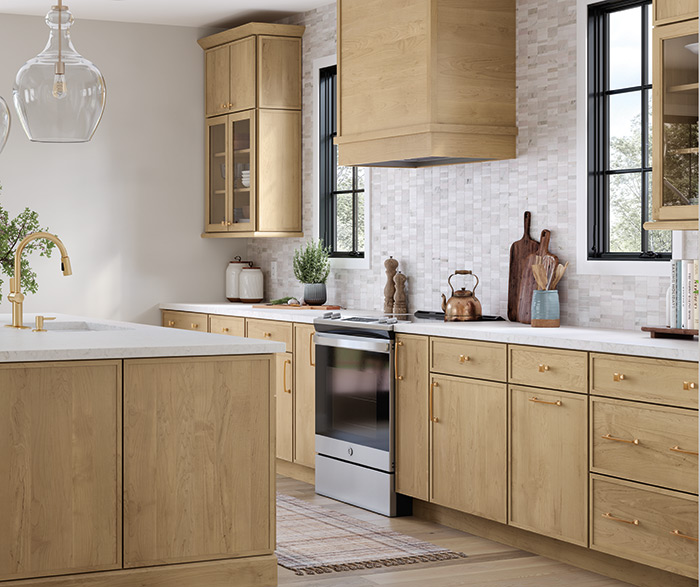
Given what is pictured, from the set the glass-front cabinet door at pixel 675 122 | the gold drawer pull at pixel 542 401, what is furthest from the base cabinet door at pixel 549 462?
the glass-front cabinet door at pixel 675 122

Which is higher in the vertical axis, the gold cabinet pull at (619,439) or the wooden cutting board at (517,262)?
the wooden cutting board at (517,262)

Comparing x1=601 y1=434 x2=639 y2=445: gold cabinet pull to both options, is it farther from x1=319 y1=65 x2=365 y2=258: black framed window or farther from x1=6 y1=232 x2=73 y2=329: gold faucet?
x1=319 y1=65 x2=365 y2=258: black framed window

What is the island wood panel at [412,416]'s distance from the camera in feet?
15.9

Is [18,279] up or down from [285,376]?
up

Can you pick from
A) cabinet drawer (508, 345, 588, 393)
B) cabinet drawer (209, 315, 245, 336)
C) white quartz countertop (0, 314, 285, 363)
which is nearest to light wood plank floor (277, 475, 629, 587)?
cabinet drawer (508, 345, 588, 393)

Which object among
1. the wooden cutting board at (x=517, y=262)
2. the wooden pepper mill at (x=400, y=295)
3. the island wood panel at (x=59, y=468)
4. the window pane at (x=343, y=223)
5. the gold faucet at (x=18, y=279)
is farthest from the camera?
→ the window pane at (x=343, y=223)

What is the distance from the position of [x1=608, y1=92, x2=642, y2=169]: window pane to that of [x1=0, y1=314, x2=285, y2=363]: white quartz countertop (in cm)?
189

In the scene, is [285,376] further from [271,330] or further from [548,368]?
[548,368]

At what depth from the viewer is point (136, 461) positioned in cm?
355

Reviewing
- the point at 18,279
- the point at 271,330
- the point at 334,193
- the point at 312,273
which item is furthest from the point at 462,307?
the point at 18,279

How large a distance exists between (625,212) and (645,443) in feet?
4.33

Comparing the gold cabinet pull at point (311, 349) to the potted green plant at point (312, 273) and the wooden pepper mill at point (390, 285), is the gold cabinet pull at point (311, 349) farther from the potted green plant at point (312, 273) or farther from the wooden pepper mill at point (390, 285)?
the potted green plant at point (312, 273)

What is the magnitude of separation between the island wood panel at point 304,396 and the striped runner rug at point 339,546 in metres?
0.66

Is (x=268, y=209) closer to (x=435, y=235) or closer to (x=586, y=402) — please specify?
(x=435, y=235)
